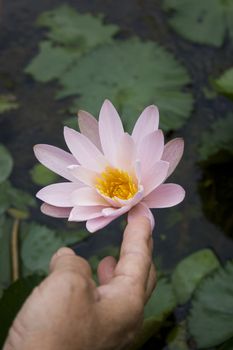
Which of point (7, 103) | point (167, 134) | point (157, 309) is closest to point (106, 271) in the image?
point (157, 309)

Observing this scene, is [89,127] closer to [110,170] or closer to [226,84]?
[110,170]

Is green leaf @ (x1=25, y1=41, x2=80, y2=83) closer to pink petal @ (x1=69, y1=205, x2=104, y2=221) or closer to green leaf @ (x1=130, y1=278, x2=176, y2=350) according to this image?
green leaf @ (x1=130, y1=278, x2=176, y2=350)

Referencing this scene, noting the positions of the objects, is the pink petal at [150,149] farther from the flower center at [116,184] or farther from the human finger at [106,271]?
the human finger at [106,271]

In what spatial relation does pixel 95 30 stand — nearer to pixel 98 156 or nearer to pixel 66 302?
pixel 98 156

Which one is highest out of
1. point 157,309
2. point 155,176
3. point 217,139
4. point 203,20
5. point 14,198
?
point 155,176

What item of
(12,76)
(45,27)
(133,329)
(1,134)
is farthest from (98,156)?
(45,27)
